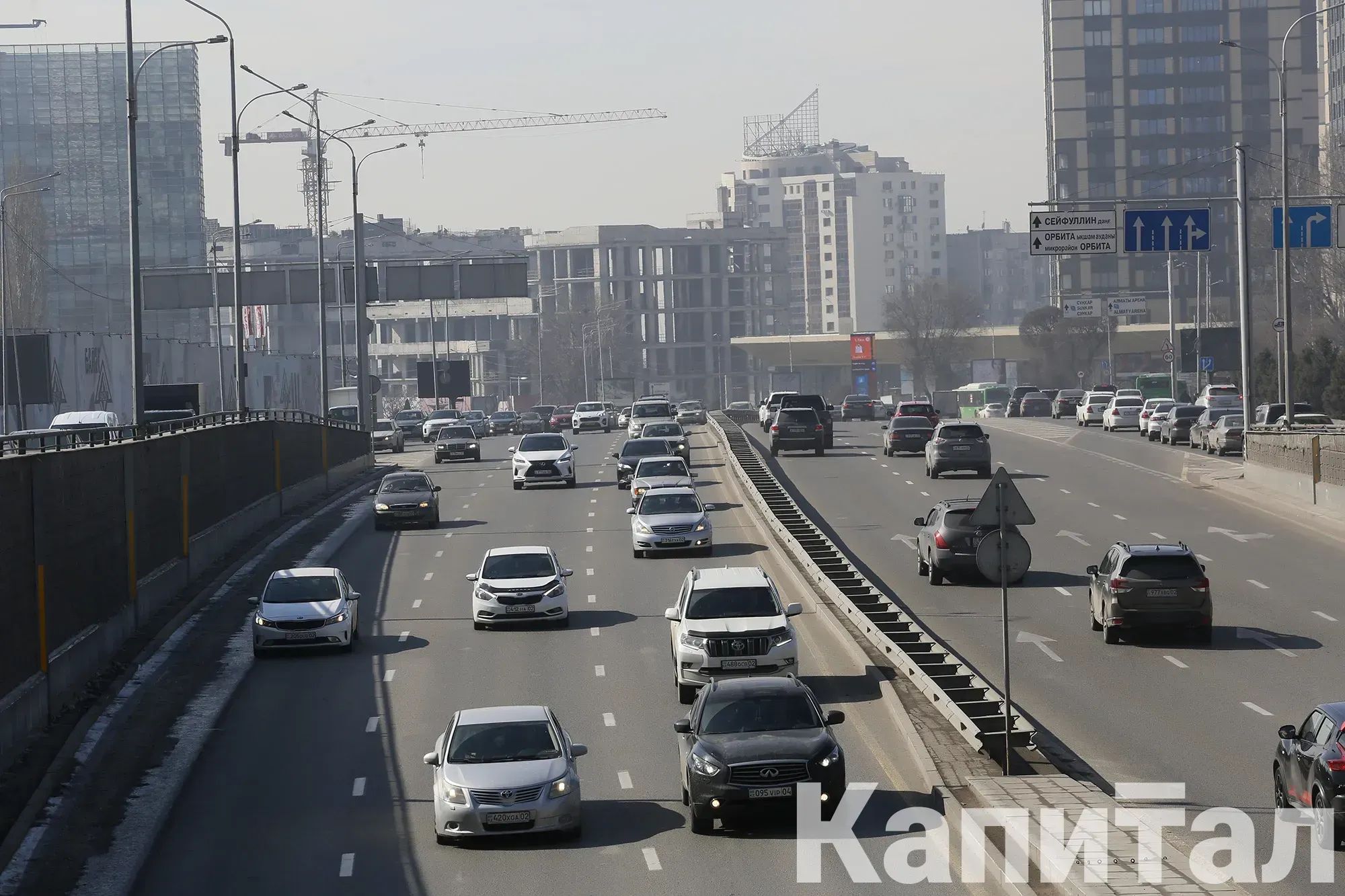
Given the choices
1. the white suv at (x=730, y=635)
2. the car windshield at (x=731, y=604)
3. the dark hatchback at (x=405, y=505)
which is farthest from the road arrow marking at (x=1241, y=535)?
the dark hatchback at (x=405, y=505)

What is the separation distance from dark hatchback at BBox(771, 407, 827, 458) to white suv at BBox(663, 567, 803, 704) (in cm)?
3950

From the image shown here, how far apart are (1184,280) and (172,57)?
106865mm

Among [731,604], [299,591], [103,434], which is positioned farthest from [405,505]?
[731,604]

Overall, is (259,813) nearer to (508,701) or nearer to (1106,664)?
(508,701)

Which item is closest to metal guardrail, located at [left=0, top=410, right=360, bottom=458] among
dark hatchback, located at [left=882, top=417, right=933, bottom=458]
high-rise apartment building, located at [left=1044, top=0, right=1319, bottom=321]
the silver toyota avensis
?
the silver toyota avensis

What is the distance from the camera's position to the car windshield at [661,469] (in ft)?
159

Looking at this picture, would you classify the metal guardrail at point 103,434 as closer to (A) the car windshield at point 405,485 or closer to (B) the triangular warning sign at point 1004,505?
(A) the car windshield at point 405,485

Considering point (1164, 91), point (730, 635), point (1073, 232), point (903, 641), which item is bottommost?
point (903, 641)

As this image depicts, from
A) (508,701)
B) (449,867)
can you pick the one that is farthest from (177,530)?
(449,867)

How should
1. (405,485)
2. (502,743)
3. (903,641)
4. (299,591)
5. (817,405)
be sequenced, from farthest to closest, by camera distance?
(817,405) < (405,485) < (299,591) < (903,641) < (502,743)

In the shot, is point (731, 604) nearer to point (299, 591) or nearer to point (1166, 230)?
point (299, 591)

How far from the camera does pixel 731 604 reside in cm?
2495

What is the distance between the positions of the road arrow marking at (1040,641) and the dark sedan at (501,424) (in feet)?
247

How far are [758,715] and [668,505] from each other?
2221 centimetres
